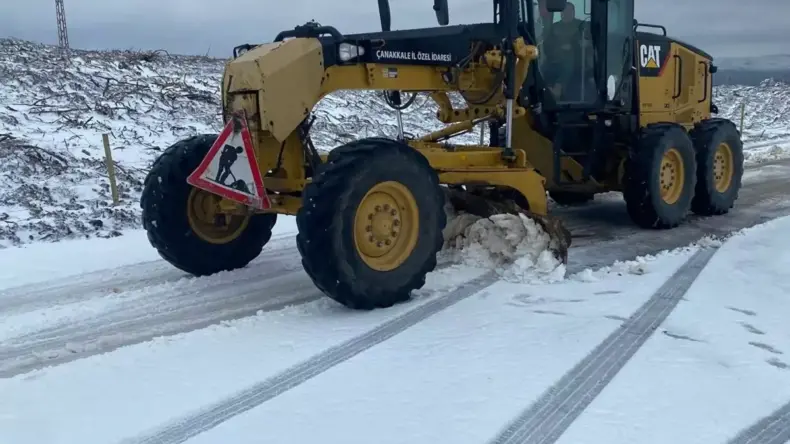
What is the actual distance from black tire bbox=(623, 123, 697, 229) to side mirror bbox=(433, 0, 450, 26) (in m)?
2.70

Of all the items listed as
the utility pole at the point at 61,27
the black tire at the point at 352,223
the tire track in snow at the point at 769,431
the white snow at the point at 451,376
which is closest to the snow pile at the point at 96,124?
the utility pole at the point at 61,27

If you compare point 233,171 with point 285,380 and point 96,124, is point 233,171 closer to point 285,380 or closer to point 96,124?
point 285,380

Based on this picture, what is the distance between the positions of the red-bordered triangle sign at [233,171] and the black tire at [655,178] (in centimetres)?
436

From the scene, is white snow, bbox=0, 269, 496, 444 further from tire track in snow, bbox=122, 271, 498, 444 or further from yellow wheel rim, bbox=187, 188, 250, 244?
yellow wheel rim, bbox=187, 188, 250, 244

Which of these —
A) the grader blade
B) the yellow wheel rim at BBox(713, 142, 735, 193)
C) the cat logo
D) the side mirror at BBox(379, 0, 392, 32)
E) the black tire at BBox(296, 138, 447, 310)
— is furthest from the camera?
the yellow wheel rim at BBox(713, 142, 735, 193)

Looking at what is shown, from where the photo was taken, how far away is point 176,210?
18.4 feet

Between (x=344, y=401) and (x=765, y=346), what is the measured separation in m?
2.47

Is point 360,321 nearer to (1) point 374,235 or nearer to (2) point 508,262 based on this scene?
(1) point 374,235

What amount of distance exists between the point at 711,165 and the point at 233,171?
612 centimetres

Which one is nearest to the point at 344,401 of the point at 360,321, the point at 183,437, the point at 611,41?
the point at 183,437

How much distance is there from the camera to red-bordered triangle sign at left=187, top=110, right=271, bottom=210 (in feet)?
16.1

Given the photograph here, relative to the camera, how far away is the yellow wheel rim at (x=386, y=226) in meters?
4.85

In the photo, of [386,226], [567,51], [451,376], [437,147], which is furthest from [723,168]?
[451,376]

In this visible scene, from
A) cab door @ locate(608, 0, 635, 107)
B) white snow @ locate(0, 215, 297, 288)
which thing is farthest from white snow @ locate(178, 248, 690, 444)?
cab door @ locate(608, 0, 635, 107)
